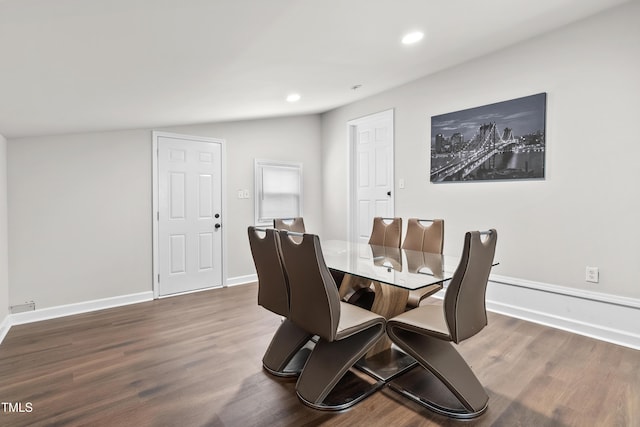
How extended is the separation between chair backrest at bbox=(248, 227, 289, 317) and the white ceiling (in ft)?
3.94

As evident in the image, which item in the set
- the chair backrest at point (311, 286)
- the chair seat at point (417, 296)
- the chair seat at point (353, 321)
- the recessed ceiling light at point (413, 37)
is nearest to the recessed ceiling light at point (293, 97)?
the recessed ceiling light at point (413, 37)

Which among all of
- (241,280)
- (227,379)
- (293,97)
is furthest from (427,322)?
(241,280)

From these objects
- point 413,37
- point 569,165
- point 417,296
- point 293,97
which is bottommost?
point 417,296

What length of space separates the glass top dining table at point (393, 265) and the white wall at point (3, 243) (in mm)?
2910

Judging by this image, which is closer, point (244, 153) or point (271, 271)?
point (271, 271)

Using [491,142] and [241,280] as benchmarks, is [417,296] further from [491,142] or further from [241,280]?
[241,280]

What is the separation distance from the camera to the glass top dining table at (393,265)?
1.98m

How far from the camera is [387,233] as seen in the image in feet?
11.5

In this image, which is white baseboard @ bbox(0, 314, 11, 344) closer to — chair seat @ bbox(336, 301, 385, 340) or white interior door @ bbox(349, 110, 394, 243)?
chair seat @ bbox(336, 301, 385, 340)

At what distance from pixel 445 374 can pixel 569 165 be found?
7.61 ft

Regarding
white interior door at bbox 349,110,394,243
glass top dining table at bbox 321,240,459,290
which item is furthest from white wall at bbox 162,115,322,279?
glass top dining table at bbox 321,240,459,290

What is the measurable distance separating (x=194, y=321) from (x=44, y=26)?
8.56ft

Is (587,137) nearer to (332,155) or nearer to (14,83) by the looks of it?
(332,155)

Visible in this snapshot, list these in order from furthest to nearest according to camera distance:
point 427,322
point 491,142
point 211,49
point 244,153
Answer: point 244,153 < point 491,142 < point 211,49 < point 427,322
